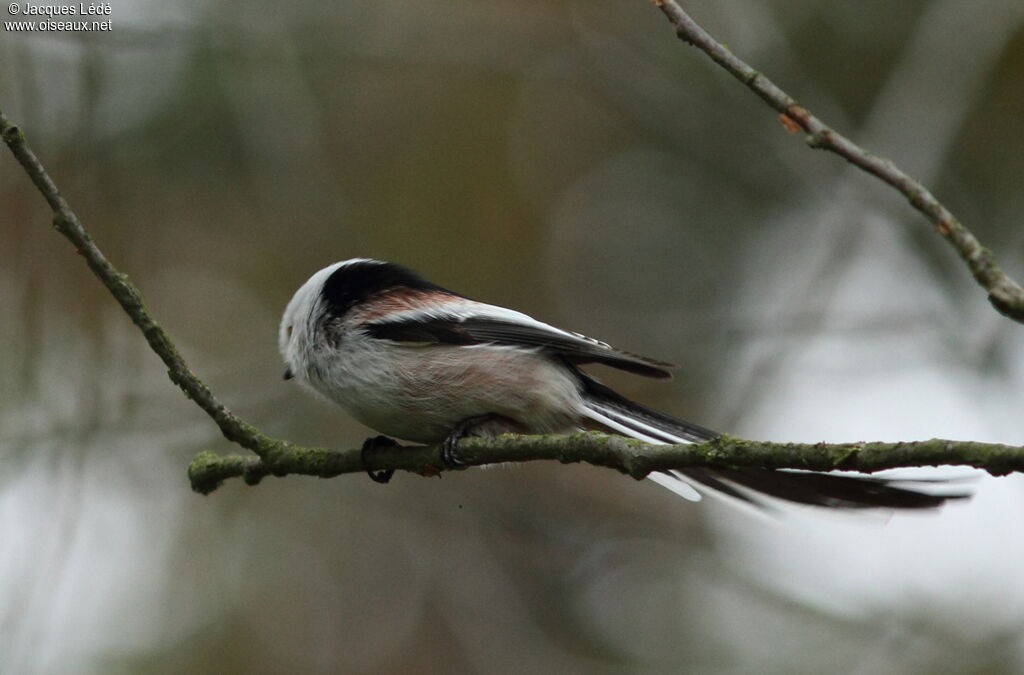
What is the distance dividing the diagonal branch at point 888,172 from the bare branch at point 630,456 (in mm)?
324

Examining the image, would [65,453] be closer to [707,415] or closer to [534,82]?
[707,415]

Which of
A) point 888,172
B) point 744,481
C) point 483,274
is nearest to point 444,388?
point 744,481

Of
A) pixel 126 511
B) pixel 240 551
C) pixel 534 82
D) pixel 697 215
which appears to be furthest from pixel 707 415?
pixel 126 511

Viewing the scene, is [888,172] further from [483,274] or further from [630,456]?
[483,274]

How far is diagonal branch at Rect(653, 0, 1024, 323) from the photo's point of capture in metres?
2.05

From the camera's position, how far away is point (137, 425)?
600 centimetres

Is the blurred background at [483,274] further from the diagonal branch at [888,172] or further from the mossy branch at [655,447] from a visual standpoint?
the diagonal branch at [888,172]

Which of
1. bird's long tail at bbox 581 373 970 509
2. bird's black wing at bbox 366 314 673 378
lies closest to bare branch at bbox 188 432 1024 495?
bird's long tail at bbox 581 373 970 509

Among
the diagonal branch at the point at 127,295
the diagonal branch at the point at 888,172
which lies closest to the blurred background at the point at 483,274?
the diagonal branch at the point at 127,295

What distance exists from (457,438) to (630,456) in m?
1.24

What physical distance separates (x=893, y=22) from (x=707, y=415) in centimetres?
431

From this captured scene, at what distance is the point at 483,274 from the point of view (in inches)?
375

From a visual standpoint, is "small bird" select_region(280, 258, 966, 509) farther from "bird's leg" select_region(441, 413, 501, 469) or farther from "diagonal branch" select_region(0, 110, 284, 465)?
"diagonal branch" select_region(0, 110, 284, 465)

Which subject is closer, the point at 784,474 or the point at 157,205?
the point at 784,474
